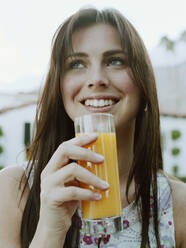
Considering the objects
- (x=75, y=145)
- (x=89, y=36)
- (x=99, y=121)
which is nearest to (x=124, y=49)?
(x=89, y=36)

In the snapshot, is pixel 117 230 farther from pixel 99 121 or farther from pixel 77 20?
pixel 77 20

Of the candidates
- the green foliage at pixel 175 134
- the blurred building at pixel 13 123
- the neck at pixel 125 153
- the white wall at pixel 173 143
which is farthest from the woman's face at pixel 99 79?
the green foliage at pixel 175 134

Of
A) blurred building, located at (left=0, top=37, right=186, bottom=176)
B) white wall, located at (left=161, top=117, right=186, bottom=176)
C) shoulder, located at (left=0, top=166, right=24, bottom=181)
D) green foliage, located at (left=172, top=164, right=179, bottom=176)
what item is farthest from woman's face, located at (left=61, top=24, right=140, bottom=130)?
green foliage, located at (left=172, top=164, right=179, bottom=176)

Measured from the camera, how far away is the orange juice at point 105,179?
127 cm

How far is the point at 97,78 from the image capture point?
174 centimetres

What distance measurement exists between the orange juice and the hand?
0.12 feet

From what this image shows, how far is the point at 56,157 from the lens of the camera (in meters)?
1.25

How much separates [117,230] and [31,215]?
571 mm

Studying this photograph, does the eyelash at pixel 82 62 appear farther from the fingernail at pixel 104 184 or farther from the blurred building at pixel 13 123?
the blurred building at pixel 13 123

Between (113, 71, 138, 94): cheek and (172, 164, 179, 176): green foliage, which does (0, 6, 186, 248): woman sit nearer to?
(113, 71, 138, 94): cheek

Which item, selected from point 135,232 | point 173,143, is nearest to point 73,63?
point 135,232

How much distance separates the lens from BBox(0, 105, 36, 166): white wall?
16062 mm

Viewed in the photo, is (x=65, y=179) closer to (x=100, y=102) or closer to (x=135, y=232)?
(x=100, y=102)

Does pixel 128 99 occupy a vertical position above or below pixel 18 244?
above
